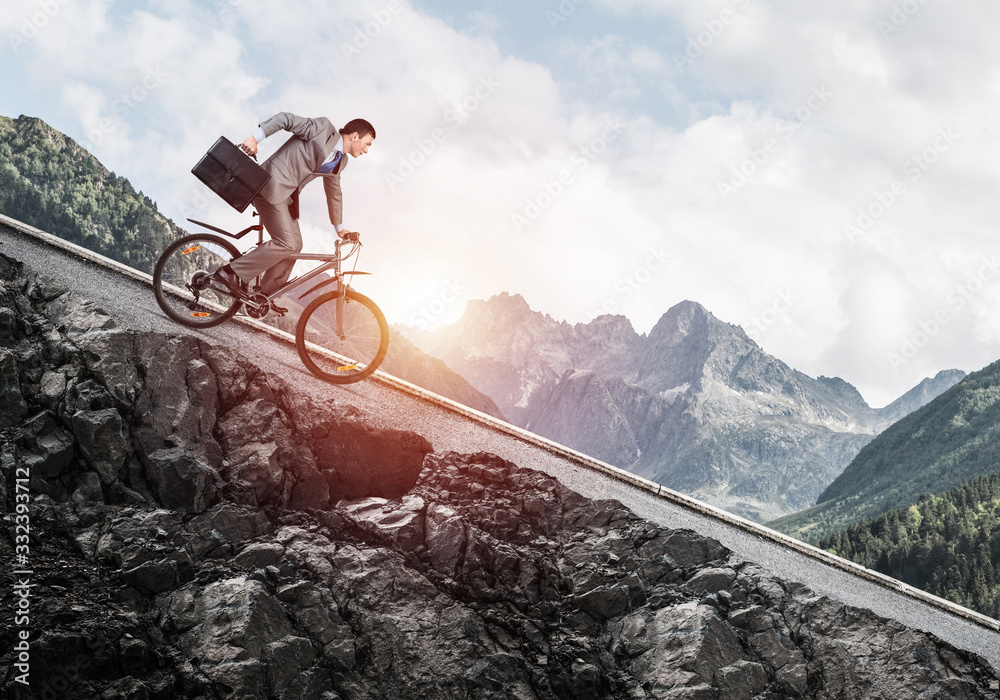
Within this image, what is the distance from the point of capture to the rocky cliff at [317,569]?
666cm

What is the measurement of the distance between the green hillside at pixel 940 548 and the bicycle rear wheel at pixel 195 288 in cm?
10615

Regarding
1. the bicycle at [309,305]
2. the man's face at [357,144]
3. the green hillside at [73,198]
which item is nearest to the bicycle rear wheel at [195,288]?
the bicycle at [309,305]

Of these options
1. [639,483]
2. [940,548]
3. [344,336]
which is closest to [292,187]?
[344,336]

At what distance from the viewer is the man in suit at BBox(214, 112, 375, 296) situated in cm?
934

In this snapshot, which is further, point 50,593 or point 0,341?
point 0,341

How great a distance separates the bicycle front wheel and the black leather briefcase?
1.78 meters

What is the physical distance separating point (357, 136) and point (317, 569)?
234 inches

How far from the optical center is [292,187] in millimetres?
9492

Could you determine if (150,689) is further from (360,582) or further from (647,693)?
(647,693)

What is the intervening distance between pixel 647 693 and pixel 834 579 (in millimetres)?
4559

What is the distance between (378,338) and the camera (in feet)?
33.8

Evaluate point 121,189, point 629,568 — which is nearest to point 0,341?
point 629,568

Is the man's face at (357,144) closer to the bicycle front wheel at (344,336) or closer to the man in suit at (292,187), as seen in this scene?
the man in suit at (292,187)

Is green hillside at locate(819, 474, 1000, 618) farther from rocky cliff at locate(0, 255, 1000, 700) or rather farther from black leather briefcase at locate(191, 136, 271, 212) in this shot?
black leather briefcase at locate(191, 136, 271, 212)
